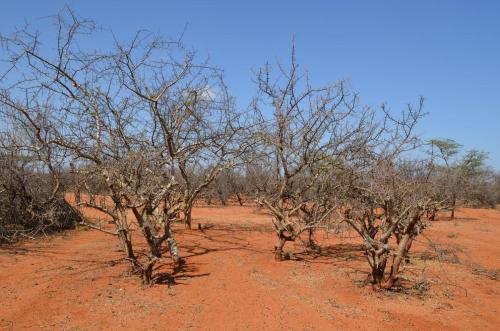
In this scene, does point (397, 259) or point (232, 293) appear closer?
point (232, 293)

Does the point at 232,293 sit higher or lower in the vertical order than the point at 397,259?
lower

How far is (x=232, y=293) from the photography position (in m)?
5.99

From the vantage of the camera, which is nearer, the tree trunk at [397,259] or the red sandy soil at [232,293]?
the red sandy soil at [232,293]

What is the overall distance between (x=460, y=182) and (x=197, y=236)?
13.3 metres

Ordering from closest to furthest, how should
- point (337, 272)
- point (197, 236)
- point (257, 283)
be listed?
point (257, 283), point (337, 272), point (197, 236)

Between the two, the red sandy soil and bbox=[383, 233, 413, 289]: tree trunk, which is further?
bbox=[383, 233, 413, 289]: tree trunk

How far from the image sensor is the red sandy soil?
16.6 ft

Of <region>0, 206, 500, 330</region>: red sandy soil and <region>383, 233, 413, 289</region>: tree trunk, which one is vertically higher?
<region>383, 233, 413, 289</region>: tree trunk

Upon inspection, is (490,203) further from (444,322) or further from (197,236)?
(444,322)

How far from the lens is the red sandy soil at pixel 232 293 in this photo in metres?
5.06

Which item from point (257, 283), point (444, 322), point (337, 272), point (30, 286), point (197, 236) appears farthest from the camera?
point (197, 236)

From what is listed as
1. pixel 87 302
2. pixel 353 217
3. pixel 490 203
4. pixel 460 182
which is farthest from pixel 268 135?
pixel 490 203

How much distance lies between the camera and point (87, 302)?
550 cm

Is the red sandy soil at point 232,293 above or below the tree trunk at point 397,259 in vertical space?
below
